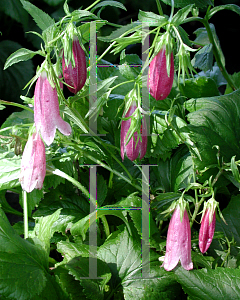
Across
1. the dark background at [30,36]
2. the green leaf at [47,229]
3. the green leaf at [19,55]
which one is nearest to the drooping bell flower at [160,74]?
the green leaf at [19,55]

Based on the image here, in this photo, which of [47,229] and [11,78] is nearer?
[47,229]

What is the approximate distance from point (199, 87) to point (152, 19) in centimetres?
31

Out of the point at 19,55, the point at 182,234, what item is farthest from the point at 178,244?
the point at 19,55

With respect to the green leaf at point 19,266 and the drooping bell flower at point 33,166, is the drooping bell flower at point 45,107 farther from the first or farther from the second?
the green leaf at point 19,266

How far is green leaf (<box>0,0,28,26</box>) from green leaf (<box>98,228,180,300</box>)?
4.68ft

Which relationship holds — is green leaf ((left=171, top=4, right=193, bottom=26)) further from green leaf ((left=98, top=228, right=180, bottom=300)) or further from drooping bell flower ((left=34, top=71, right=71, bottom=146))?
green leaf ((left=98, top=228, right=180, bottom=300))

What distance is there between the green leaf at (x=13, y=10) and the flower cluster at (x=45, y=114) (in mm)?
1368

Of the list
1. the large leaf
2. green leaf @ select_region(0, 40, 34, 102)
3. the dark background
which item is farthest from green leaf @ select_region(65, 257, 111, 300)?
green leaf @ select_region(0, 40, 34, 102)

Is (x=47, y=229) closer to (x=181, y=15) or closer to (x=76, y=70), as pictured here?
(x=76, y=70)

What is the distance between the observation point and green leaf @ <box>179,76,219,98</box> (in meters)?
0.76

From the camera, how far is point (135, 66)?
75 centimetres

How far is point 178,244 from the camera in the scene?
1.69 feet

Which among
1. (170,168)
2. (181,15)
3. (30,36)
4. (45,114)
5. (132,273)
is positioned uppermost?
(30,36)

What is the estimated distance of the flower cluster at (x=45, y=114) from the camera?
0.47m
